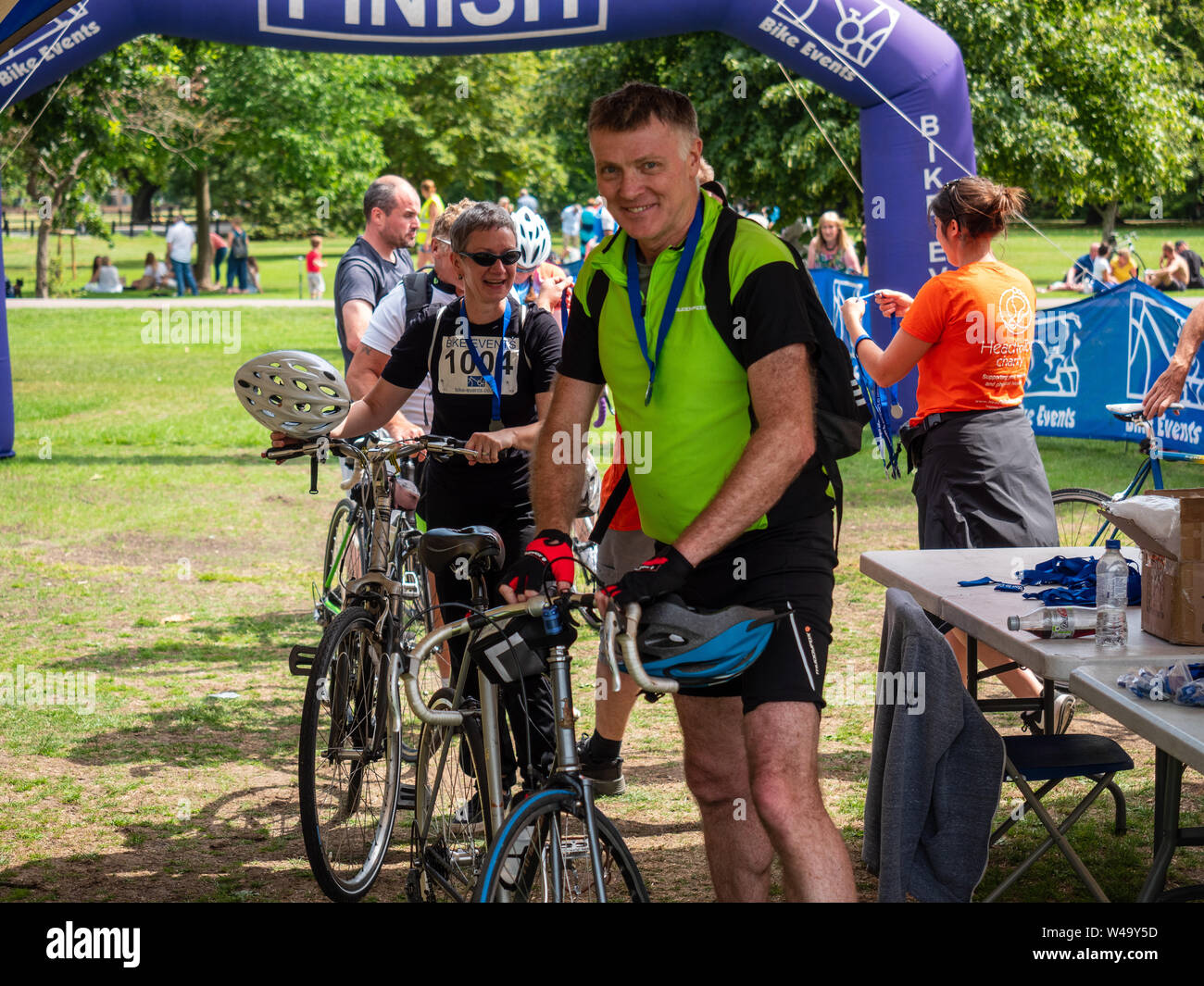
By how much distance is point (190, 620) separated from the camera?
8312 mm

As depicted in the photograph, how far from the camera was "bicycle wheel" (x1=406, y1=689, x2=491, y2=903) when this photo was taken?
12.4 ft

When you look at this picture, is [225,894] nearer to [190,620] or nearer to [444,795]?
[444,795]

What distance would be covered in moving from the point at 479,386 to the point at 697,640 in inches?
89.0

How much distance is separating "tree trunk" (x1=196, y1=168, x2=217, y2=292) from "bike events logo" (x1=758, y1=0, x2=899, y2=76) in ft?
113

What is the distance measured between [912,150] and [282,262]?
48.9 meters

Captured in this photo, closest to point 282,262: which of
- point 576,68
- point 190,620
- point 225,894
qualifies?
point 576,68

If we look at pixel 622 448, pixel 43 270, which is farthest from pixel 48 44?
pixel 43 270

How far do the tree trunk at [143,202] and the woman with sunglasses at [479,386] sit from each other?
7018 cm

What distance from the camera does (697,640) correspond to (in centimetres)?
288

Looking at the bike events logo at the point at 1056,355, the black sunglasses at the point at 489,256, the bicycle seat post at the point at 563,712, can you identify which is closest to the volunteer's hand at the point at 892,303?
the black sunglasses at the point at 489,256

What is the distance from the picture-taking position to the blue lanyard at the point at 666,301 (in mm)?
3242

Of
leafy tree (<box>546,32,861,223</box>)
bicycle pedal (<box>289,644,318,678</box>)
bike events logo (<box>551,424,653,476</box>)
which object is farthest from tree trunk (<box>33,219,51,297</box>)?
bike events logo (<box>551,424,653,476</box>)
